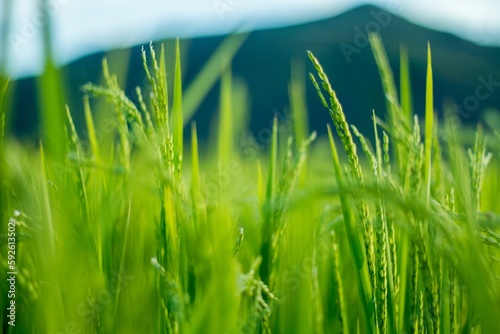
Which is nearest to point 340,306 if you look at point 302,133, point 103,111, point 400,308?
point 400,308

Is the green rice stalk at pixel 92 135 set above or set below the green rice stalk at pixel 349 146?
above

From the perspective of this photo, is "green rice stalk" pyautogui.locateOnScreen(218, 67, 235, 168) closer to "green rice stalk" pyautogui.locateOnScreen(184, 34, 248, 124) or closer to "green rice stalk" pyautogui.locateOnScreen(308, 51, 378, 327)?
"green rice stalk" pyautogui.locateOnScreen(184, 34, 248, 124)

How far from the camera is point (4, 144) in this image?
0.42 metres

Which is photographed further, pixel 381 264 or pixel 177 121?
pixel 177 121

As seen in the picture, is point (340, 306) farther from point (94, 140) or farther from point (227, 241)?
point (94, 140)

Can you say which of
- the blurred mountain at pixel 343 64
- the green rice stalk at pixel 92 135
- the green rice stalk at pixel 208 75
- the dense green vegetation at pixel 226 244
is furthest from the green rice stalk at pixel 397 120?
the blurred mountain at pixel 343 64

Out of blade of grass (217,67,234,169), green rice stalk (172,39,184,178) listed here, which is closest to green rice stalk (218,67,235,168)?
blade of grass (217,67,234,169)

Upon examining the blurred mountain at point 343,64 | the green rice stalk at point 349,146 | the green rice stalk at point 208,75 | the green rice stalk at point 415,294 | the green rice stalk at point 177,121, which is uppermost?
the blurred mountain at point 343,64

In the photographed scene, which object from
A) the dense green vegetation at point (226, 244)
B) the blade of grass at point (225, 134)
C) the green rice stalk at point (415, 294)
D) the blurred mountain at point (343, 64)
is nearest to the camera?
the dense green vegetation at point (226, 244)

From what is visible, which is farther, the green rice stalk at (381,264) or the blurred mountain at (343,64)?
the blurred mountain at (343,64)

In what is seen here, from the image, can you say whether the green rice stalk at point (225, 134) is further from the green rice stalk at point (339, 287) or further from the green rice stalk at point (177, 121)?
the green rice stalk at point (339, 287)

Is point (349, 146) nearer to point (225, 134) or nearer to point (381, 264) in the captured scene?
point (381, 264)

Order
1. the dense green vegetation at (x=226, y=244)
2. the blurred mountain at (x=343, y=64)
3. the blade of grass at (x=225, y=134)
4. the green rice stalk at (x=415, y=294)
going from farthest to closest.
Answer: the blurred mountain at (x=343, y=64)
the blade of grass at (x=225, y=134)
the green rice stalk at (x=415, y=294)
the dense green vegetation at (x=226, y=244)

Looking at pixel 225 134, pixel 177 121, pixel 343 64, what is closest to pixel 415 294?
pixel 177 121
